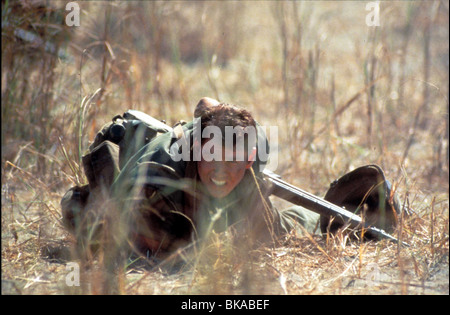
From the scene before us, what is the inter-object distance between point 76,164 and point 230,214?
0.76m

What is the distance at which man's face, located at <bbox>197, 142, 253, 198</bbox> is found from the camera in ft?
8.25

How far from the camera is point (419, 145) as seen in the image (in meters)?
4.91

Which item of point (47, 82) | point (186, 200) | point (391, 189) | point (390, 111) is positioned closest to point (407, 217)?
point (391, 189)

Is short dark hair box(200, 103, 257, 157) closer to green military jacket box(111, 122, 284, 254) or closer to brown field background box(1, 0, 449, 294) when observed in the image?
green military jacket box(111, 122, 284, 254)

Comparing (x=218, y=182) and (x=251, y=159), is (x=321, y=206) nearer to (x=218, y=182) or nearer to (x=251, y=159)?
(x=251, y=159)

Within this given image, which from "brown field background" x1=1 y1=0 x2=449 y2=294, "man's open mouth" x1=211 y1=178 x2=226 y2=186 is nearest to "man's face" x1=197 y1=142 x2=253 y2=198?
"man's open mouth" x1=211 y1=178 x2=226 y2=186

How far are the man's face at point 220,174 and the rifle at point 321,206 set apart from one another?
33 cm

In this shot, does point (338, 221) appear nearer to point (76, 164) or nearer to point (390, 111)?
point (76, 164)

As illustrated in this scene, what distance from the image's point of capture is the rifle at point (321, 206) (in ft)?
9.07

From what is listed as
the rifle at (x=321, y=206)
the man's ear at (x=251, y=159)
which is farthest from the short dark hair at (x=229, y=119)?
the rifle at (x=321, y=206)

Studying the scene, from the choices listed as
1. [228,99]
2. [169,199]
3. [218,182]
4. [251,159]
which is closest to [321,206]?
[251,159]

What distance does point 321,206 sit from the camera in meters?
2.83

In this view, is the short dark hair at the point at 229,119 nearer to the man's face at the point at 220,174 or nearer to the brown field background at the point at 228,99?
the man's face at the point at 220,174

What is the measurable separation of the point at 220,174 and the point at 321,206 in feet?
1.82
